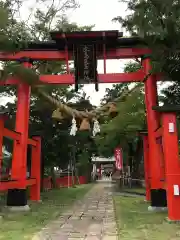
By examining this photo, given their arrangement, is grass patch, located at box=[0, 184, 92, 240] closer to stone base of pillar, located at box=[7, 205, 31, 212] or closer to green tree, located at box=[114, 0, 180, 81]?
stone base of pillar, located at box=[7, 205, 31, 212]

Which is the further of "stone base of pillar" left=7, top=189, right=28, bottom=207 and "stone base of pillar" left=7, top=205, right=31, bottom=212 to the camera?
"stone base of pillar" left=7, top=189, right=28, bottom=207

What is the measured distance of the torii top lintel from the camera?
10.9 m

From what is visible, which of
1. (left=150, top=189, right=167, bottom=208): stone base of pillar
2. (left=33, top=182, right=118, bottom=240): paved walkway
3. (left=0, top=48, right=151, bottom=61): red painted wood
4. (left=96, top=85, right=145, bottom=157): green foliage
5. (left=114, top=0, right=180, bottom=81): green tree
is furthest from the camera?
(left=96, top=85, right=145, bottom=157): green foliage

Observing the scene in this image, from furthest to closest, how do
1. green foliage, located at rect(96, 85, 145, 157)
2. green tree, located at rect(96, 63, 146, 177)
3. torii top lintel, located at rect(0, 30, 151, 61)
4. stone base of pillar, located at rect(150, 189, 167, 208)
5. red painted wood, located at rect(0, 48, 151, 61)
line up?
green foliage, located at rect(96, 85, 145, 157), green tree, located at rect(96, 63, 146, 177), red painted wood, located at rect(0, 48, 151, 61), torii top lintel, located at rect(0, 30, 151, 61), stone base of pillar, located at rect(150, 189, 167, 208)

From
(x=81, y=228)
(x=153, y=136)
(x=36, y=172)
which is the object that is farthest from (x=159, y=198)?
(x=36, y=172)

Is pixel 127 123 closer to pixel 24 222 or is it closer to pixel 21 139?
pixel 21 139

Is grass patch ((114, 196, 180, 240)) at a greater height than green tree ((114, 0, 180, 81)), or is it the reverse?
green tree ((114, 0, 180, 81))

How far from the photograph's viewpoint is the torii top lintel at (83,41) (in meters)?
10.9

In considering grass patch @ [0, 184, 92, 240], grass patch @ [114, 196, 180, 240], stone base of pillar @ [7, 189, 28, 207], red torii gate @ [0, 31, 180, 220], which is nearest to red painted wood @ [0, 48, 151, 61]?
red torii gate @ [0, 31, 180, 220]

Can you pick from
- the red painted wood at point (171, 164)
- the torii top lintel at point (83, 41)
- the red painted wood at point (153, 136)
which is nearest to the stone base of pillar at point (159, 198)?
the red painted wood at point (153, 136)

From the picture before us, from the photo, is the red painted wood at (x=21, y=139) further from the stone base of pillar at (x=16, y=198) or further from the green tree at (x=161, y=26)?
the green tree at (x=161, y=26)

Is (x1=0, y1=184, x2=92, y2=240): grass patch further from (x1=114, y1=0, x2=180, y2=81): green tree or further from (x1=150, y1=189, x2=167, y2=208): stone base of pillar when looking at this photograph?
(x1=114, y1=0, x2=180, y2=81): green tree

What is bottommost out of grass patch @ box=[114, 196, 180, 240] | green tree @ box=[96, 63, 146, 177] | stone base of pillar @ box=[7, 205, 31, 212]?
grass patch @ box=[114, 196, 180, 240]

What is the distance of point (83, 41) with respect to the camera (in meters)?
10.9
